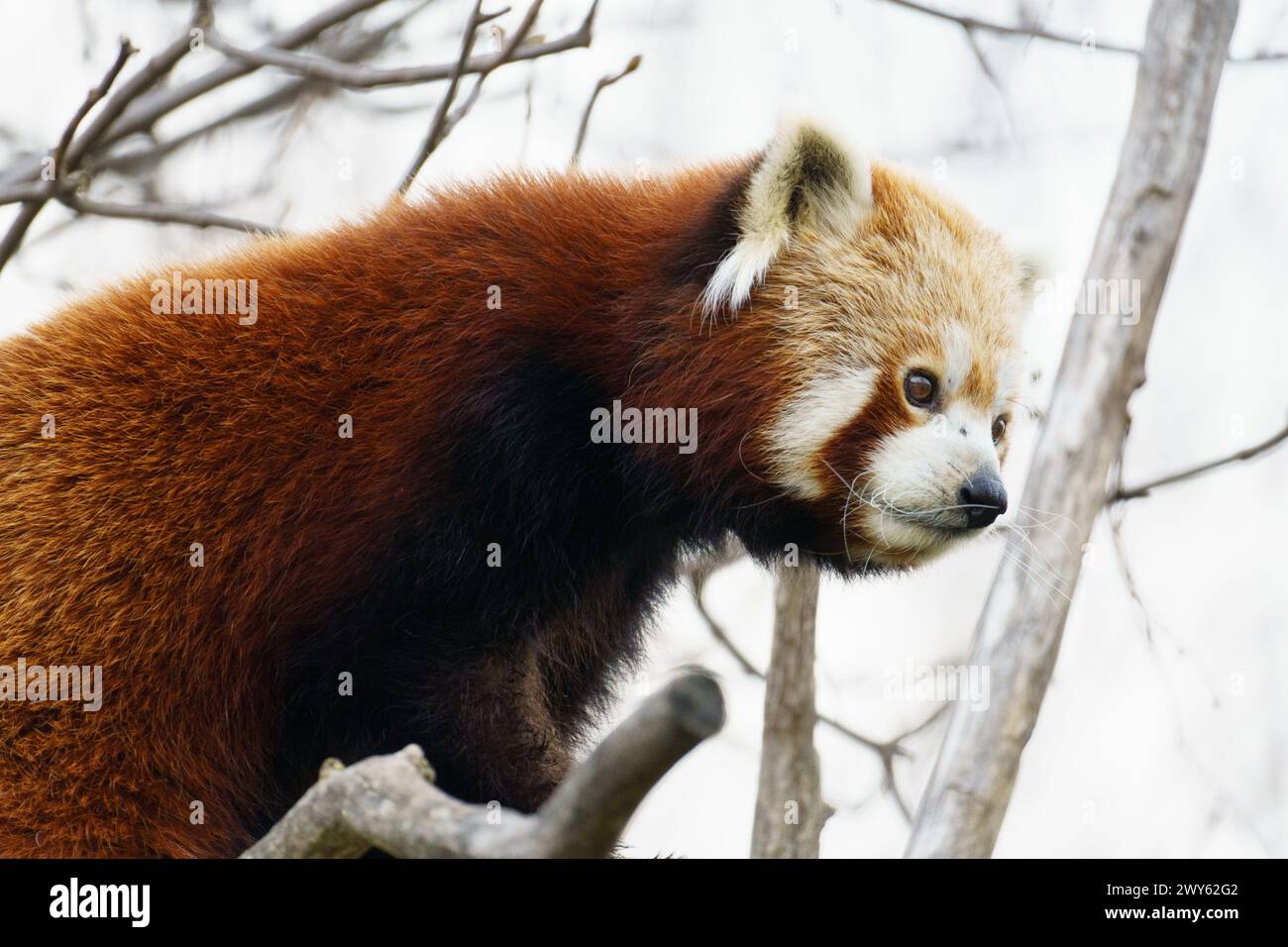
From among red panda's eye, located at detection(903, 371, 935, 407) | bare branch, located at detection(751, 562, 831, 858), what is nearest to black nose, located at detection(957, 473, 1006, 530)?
red panda's eye, located at detection(903, 371, 935, 407)

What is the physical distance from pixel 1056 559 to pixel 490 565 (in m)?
1.89

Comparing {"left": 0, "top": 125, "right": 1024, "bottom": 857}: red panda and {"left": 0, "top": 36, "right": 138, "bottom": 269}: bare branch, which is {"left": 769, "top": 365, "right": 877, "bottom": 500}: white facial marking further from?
{"left": 0, "top": 36, "right": 138, "bottom": 269}: bare branch

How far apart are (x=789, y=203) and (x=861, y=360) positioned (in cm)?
47

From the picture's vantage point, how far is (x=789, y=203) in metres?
3.58

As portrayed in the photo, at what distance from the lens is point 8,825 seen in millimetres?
3004

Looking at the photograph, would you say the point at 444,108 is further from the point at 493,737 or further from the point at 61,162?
the point at 493,737

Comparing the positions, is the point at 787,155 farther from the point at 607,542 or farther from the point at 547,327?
the point at 607,542

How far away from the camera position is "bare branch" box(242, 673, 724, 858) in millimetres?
1716

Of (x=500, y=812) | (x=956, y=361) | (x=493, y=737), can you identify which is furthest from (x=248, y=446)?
(x=956, y=361)

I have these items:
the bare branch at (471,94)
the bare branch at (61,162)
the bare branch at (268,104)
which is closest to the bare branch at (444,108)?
the bare branch at (471,94)

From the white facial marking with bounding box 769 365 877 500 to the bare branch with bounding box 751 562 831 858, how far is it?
1.03 metres

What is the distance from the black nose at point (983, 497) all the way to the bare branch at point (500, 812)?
1.60 m

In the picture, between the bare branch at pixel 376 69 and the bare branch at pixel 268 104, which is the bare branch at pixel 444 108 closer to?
the bare branch at pixel 376 69
